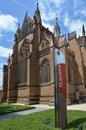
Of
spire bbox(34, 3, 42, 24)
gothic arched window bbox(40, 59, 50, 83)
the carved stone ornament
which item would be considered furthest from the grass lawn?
spire bbox(34, 3, 42, 24)

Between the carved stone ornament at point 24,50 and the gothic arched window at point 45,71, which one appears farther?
the carved stone ornament at point 24,50

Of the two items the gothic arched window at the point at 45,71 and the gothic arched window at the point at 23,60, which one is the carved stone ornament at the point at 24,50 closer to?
the gothic arched window at the point at 23,60

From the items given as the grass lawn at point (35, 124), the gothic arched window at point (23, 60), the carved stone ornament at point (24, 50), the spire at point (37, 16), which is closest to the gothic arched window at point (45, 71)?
the gothic arched window at point (23, 60)

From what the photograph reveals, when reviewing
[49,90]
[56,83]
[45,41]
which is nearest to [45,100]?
[49,90]

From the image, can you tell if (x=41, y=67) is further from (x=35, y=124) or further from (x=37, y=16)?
(x=35, y=124)

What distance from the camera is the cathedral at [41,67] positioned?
2434 cm

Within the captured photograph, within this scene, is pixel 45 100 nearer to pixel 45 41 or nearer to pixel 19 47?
pixel 45 41

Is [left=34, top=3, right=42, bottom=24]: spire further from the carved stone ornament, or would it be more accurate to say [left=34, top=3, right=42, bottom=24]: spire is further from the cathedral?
the carved stone ornament

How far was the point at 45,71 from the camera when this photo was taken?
25797 mm

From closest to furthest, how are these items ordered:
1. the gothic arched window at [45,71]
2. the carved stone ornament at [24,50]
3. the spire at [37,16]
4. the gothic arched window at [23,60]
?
1. the gothic arched window at [45,71]
2. the spire at [37,16]
3. the gothic arched window at [23,60]
4. the carved stone ornament at [24,50]

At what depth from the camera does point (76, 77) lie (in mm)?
27266

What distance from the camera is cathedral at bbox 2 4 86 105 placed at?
24.3 metres

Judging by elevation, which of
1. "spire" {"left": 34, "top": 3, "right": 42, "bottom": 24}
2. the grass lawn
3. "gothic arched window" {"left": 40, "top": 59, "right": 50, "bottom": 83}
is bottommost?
the grass lawn

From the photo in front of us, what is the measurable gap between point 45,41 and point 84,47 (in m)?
7.04
